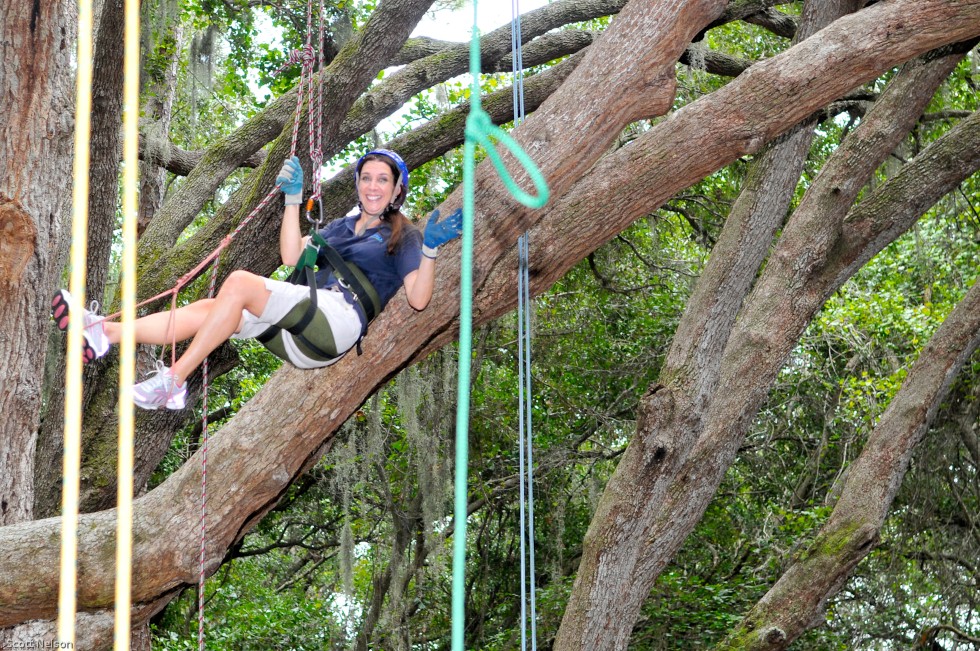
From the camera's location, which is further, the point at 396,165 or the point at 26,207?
the point at 26,207

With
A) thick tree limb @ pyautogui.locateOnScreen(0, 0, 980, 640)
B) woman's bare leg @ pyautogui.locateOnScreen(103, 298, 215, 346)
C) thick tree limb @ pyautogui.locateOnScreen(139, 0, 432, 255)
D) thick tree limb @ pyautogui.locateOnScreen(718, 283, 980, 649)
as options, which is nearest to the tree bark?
thick tree limb @ pyautogui.locateOnScreen(718, 283, 980, 649)

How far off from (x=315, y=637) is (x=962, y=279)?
636 centimetres

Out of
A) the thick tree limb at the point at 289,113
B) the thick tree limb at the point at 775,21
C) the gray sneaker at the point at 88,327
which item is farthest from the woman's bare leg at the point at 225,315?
the thick tree limb at the point at 775,21

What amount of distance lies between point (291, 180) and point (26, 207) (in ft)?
3.91

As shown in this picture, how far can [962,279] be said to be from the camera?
8891 millimetres

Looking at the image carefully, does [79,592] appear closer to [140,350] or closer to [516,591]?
[140,350]

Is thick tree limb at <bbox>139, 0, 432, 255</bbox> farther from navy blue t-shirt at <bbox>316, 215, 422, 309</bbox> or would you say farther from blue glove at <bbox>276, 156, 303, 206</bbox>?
navy blue t-shirt at <bbox>316, 215, 422, 309</bbox>

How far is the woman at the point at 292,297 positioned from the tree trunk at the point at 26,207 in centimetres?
89

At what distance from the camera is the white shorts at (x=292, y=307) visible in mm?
3480

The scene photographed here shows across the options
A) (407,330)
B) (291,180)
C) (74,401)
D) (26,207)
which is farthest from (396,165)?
(74,401)

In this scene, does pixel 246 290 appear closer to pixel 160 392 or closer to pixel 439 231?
pixel 160 392

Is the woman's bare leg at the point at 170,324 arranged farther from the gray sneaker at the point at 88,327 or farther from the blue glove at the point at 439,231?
the blue glove at the point at 439,231

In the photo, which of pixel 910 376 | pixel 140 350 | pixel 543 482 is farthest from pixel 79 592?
pixel 543 482

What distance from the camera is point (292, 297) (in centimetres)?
356
